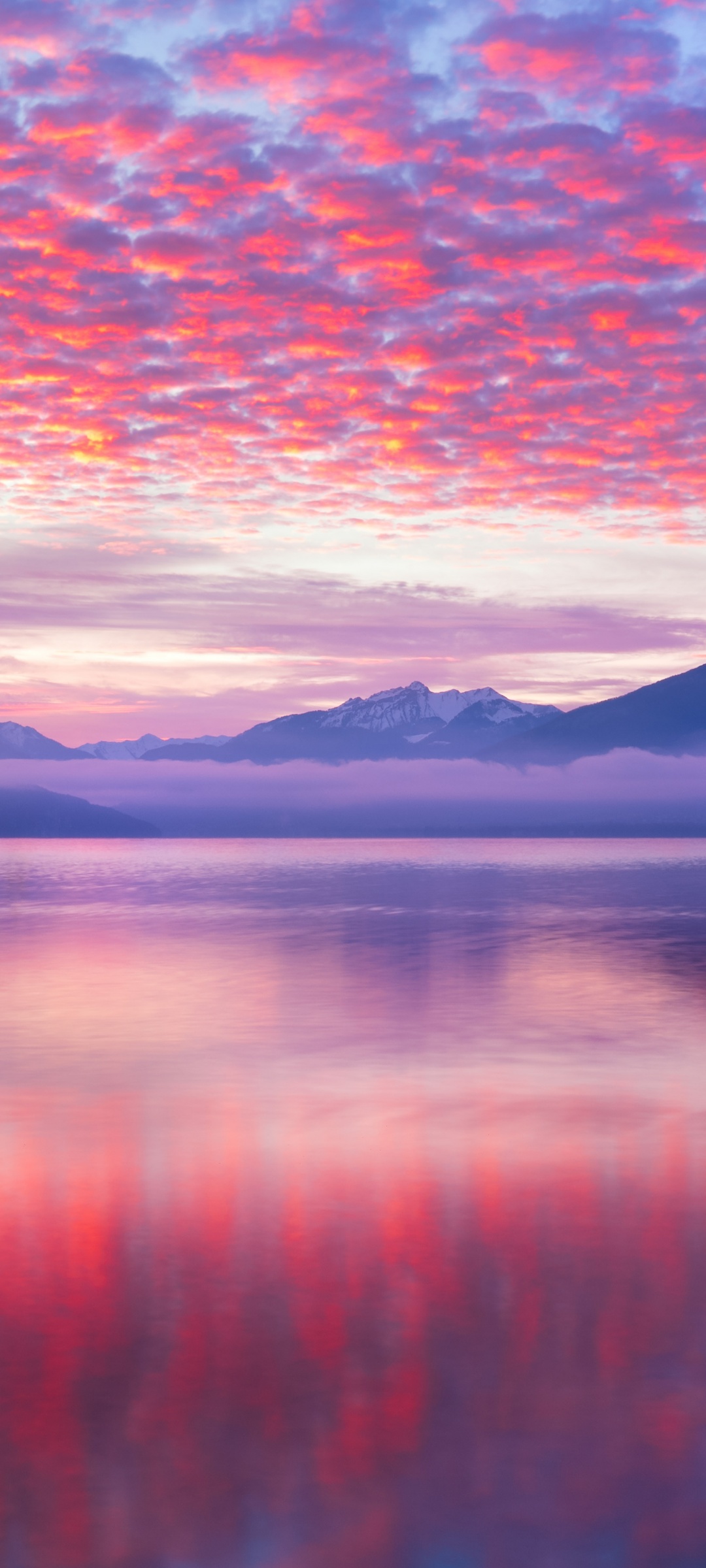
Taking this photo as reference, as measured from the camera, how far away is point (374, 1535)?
8023mm

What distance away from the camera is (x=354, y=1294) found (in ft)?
41.1

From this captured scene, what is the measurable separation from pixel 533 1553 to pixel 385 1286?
4.98 m

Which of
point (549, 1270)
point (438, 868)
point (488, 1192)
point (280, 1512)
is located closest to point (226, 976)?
point (488, 1192)

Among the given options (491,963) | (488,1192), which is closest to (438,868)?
(491,963)

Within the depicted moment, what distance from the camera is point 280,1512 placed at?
833cm

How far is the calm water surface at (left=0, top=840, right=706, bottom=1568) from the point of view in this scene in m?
8.34

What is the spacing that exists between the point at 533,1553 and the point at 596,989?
3386 cm

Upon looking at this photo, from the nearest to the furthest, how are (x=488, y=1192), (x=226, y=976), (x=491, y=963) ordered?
(x=488, y=1192)
(x=226, y=976)
(x=491, y=963)

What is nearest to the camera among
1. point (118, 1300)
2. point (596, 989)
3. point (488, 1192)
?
point (118, 1300)

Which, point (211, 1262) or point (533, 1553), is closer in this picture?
point (533, 1553)

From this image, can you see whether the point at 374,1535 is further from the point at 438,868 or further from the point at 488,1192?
the point at 438,868

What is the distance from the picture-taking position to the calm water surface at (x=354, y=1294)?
834 centimetres

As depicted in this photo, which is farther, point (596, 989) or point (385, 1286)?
point (596, 989)

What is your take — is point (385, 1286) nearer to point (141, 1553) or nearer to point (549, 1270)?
point (549, 1270)
